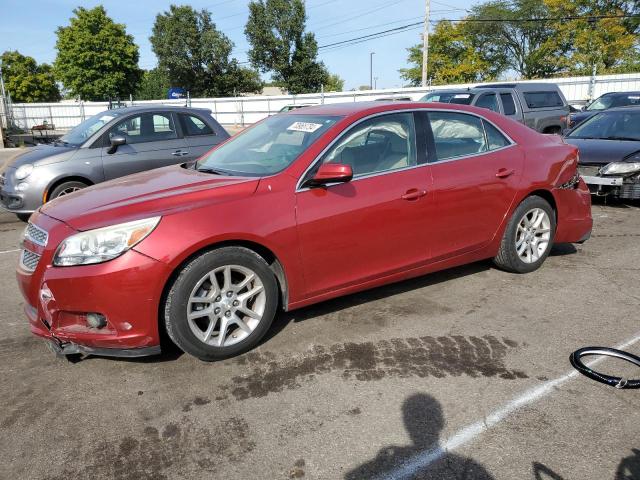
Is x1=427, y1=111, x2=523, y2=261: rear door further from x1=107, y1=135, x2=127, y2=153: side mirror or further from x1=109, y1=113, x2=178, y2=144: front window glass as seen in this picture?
x1=109, y1=113, x2=178, y2=144: front window glass

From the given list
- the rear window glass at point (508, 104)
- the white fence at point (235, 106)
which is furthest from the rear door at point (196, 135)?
the white fence at point (235, 106)

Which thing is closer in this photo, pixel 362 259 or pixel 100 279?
pixel 100 279

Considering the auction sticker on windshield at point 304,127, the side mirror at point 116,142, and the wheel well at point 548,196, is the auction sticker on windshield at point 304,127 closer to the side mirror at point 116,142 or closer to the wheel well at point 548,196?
the wheel well at point 548,196

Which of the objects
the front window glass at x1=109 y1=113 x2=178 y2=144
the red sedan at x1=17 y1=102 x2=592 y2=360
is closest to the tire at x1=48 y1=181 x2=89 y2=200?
the front window glass at x1=109 y1=113 x2=178 y2=144

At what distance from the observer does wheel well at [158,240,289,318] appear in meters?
3.21

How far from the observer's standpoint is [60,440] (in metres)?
2.69

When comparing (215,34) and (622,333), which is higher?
(215,34)

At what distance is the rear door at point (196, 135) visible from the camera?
8.05 m

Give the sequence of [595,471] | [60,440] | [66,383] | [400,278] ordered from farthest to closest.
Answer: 1. [400,278]
2. [66,383]
3. [60,440]
4. [595,471]

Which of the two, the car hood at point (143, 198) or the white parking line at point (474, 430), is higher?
the car hood at point (143, 198)

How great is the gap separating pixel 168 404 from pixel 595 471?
221 cm

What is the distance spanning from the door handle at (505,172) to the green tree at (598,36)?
41320 mm

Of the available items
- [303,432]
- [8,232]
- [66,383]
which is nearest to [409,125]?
[303,432]

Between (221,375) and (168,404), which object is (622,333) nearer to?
(221,375)
